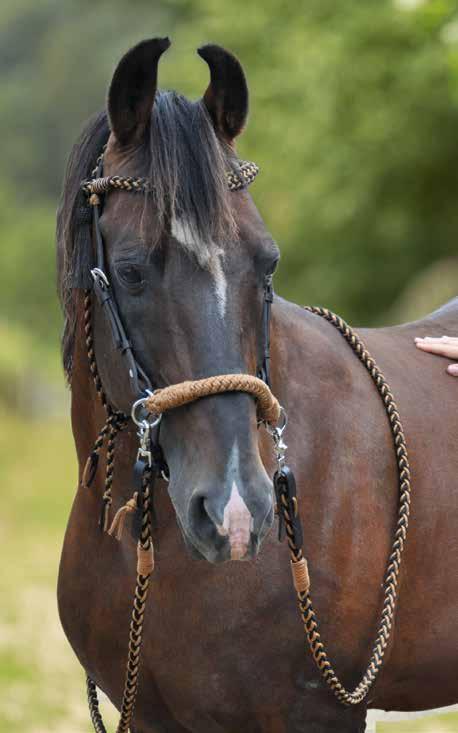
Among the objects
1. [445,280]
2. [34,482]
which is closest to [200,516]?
[34,482]

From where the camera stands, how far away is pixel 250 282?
262cm

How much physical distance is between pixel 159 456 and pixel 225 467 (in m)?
0.26

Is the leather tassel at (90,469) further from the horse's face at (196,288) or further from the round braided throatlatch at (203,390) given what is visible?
the round braided throatlatch at (203,390)

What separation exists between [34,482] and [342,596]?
12.5 metres

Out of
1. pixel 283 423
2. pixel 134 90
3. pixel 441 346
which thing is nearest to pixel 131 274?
pixel 134 90

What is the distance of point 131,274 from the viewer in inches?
103

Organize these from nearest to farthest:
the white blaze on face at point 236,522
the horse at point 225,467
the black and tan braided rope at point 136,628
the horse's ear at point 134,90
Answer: the white blaze on face at point 236,522
the horse at point 225,467
the horse's ear at point 134,90
the black and tan braided rope at point 136,628

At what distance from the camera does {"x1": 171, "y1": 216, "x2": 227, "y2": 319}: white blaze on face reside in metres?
2.55

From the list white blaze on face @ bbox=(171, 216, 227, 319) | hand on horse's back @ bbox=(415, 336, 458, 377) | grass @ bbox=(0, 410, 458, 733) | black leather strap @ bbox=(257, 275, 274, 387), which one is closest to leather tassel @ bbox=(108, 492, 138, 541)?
black leather strap @ bbox=(257, 275, 274, 387)

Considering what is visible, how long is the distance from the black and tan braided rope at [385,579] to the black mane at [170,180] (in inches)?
28.7

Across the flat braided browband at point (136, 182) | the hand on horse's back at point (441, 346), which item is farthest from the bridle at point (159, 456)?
the hand on horse's back at point (441, 346)

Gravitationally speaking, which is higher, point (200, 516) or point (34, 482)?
point (200, 516)

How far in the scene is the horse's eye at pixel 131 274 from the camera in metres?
2.60

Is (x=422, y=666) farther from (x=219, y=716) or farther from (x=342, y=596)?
(x=219, y=716)
